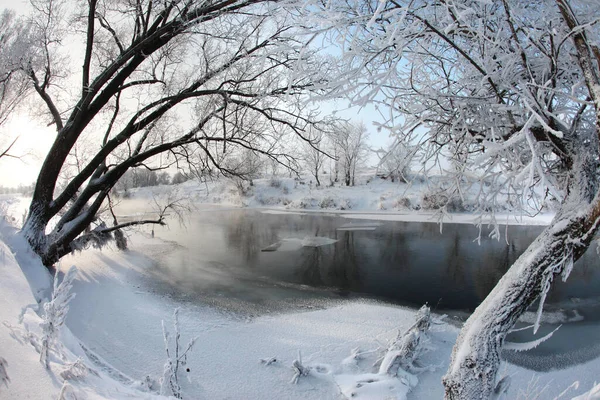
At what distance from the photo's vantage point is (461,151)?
298cm

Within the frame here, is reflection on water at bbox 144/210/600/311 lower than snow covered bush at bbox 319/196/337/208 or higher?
lower

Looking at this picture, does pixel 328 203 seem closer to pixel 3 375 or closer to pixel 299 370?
pixel 299 370

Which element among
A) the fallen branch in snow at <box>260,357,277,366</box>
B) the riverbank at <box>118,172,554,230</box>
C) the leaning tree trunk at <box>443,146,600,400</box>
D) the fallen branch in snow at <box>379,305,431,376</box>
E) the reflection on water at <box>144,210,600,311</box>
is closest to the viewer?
the leaning tree trunk at <box>443,146,600,400</box>

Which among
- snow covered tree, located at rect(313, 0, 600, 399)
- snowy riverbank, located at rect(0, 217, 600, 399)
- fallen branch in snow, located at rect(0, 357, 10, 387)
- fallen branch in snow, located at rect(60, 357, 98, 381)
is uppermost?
snow covered tree, located at rect(313, 0, 600, 399)

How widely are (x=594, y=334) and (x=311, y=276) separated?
609 centimetres

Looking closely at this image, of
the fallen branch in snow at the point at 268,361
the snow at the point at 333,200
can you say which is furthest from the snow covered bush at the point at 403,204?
the fallen branch in snow at the point at 268,361

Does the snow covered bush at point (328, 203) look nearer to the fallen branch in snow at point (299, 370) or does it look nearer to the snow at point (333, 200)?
the snow at point (333, 200)

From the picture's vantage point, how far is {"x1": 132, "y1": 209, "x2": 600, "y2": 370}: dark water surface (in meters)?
6.87

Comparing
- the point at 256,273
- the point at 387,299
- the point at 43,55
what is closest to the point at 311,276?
the point at 256,273

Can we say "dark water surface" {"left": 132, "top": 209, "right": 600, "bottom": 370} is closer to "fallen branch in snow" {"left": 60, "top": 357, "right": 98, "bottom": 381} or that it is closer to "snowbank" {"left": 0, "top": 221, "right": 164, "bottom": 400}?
"snowbank" {"left": 0, "top": 221, "right": 164, "bottom": 400}

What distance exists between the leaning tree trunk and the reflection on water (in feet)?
18.0

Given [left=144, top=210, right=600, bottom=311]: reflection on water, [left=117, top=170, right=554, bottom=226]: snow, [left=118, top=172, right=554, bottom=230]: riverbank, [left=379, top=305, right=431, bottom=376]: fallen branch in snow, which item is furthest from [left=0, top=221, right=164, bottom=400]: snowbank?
[left=117, top=170, right=554, bottom=226]: snow

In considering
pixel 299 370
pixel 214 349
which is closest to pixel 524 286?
pixel 299 370

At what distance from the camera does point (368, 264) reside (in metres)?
10.8
